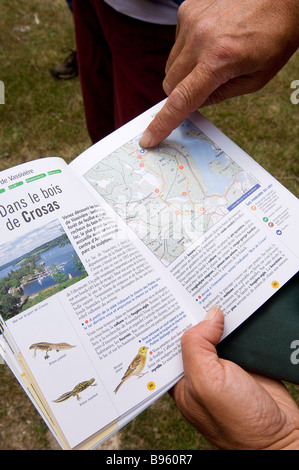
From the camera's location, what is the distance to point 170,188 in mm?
843

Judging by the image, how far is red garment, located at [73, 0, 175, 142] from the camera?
1.04m

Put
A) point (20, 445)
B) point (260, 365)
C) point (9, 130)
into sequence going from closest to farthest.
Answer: point (260, 365) < point (20, 445) < point (9, 130)

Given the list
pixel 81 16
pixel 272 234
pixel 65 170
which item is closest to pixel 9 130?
pixel 81 16

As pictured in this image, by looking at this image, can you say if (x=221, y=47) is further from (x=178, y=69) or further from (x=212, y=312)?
(x=212, y=312)

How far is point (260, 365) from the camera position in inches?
29.8

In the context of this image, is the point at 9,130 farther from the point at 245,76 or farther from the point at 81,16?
the point at 245,76

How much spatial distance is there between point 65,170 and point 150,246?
26cm

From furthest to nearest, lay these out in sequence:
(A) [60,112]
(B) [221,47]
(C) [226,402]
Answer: (A) [60,112] < (B) [221,47] < (C) [226,402]

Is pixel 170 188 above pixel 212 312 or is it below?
above

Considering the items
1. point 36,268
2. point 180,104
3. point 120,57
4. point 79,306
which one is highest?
point 120,57

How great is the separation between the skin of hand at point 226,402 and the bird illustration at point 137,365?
8 centimetres

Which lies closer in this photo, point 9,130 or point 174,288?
point 174,288

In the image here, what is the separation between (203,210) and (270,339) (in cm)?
31

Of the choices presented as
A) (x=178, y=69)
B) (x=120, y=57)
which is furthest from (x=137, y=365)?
(x=120, y=57)
